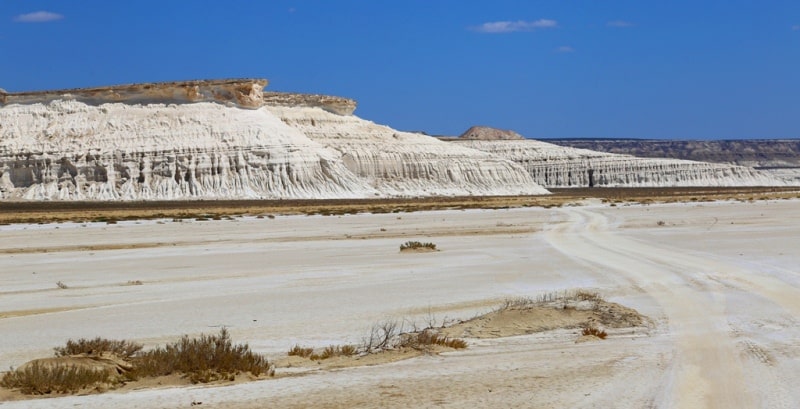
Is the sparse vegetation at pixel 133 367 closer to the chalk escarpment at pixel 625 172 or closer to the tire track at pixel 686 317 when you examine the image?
the tire track at pixel 686 317

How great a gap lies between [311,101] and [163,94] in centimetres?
2312

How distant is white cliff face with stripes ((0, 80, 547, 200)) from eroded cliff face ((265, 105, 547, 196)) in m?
1.72

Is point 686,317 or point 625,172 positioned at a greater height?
point 625,172

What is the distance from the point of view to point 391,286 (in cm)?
1585

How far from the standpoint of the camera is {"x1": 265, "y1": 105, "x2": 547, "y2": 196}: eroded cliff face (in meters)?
88.8

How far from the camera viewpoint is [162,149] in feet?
236

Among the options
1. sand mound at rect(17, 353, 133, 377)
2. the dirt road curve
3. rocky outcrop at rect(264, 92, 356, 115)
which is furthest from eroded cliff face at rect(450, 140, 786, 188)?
sand mound at rect(17, 353, 133, 377)

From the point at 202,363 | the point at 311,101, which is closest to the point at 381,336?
the point at 202,363

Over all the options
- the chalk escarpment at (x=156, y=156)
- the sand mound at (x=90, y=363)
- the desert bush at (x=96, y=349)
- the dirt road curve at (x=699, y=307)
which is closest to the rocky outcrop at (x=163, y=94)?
the chalk escarpment at (x=156, y=156)

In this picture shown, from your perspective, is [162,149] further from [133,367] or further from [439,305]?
[133,367]

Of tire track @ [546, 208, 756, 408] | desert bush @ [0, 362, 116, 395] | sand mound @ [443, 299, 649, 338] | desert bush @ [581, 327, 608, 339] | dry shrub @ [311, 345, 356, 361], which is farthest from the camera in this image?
sand mound @ [443, 299, 649, 338]

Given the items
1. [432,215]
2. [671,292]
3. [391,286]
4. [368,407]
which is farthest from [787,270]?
[432,215]

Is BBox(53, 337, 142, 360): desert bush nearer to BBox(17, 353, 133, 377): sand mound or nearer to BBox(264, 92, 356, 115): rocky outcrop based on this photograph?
BBox(17, 353, 133, 377): sand mound

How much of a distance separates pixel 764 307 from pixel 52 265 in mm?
14808
